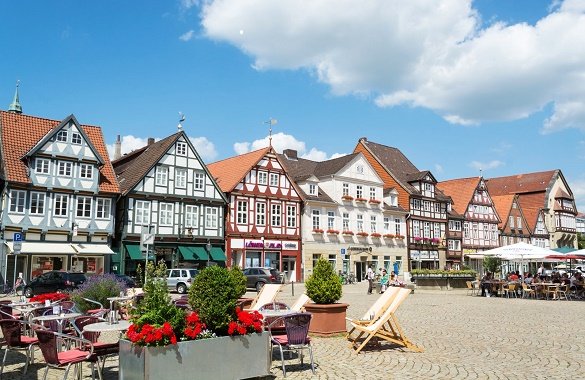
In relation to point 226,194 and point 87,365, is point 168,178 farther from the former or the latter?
point 87,365

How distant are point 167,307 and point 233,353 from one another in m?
1.11

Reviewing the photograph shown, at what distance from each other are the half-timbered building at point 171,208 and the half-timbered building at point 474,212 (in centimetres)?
3209

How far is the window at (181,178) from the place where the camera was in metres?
39.2

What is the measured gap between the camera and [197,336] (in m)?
7.33

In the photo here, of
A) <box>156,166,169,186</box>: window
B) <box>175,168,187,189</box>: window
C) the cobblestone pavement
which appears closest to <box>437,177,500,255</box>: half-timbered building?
<box>175,168,187,189</box>: window

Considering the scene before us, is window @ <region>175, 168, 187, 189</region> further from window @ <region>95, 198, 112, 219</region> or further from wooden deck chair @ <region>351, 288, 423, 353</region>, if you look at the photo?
wooden deck chair @ <region>351, 288, 423, 353</region>

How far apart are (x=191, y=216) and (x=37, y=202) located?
34.0 ft

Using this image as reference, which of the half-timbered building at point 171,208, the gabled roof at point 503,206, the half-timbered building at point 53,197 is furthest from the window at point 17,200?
the gabled roof at point 503,206

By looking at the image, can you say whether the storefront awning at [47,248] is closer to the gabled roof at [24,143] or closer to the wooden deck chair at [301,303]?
the gabled roof at [24,143]

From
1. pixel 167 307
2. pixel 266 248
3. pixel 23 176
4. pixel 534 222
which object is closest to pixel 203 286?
pixel 167 307

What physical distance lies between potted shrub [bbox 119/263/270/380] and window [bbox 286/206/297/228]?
36436 millimetres

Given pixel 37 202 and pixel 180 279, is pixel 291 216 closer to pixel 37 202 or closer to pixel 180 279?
pixel 180 279

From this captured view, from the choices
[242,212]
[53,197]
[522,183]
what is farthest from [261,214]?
[522,183]

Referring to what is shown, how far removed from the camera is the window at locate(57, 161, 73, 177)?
34.1 meters
